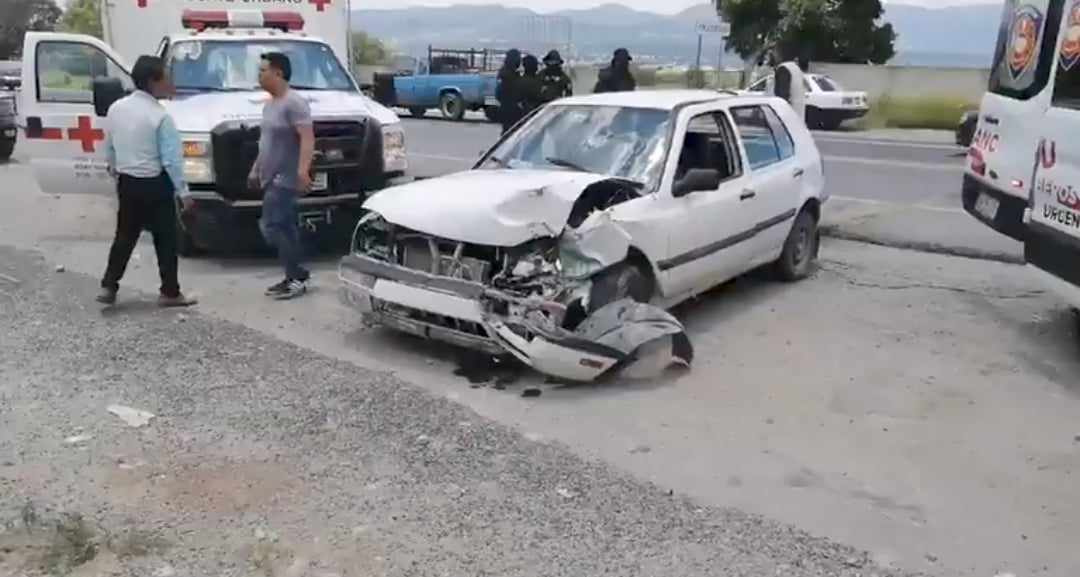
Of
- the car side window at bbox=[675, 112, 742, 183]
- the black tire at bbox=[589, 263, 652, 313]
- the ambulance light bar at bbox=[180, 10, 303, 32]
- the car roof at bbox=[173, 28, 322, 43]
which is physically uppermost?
the ambulance light bar at bbox=[180, 10, 303, 32]

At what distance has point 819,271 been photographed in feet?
29.7

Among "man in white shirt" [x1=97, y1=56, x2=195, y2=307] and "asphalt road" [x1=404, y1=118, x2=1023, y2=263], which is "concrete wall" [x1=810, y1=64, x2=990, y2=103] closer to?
"asphalt road" [x1=404, y1=118, x2=1023, y2=263]

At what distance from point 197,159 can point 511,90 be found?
14.2 ft

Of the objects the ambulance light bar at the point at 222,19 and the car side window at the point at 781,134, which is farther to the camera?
the ambulance light bar at the point at 222,19

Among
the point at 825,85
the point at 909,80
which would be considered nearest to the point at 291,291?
the point at 825,85

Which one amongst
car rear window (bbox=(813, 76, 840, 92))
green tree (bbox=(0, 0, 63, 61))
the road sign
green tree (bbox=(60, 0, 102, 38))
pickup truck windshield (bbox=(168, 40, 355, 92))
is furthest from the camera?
green tree (bbox=(0, 0, 63, 61))

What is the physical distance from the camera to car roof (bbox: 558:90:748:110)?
723cm

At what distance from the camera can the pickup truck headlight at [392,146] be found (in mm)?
9109

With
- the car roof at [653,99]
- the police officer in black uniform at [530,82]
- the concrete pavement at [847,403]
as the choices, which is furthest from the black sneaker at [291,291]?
the police officer in black uniform at [530,82]

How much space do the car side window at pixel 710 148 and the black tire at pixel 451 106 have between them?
22.3 metres

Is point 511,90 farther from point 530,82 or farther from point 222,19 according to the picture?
point 222,19

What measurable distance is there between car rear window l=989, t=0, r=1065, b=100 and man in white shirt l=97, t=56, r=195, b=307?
5.72m

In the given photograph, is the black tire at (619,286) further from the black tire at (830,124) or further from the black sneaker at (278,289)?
the black tire at (830,124)

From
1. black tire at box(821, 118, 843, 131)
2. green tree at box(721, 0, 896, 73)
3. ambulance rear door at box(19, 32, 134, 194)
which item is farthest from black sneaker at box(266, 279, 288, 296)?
green tree at box(721, 0, 896, 73)
